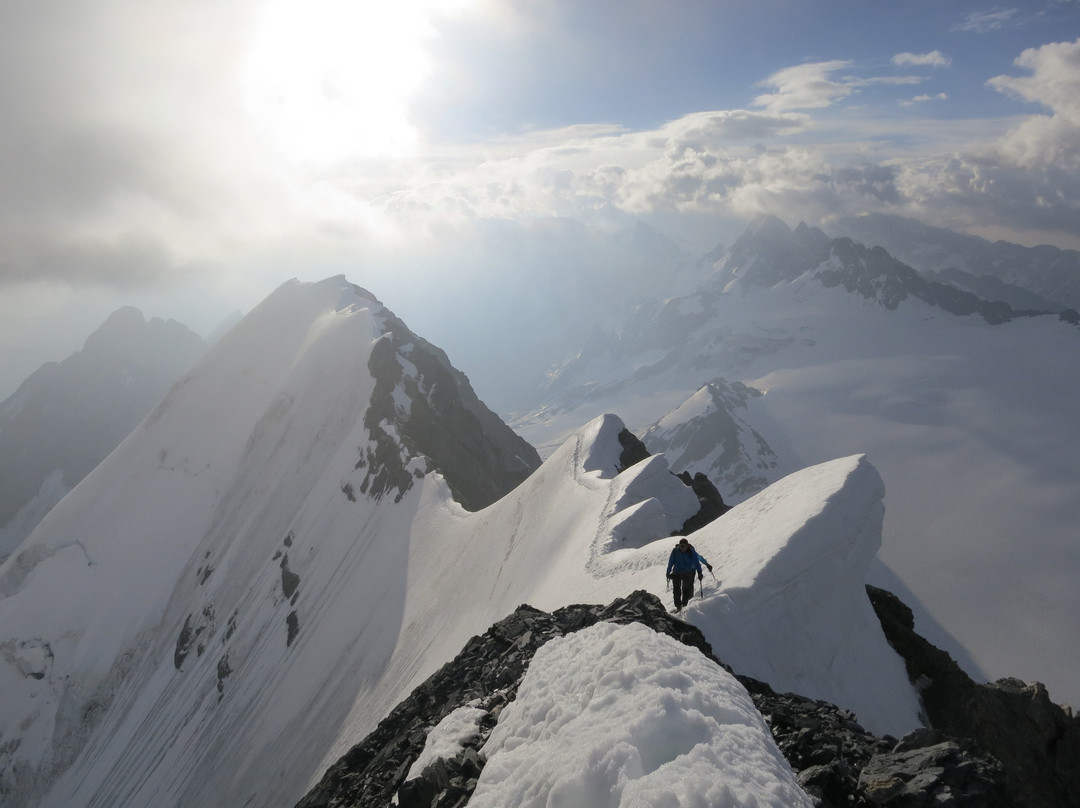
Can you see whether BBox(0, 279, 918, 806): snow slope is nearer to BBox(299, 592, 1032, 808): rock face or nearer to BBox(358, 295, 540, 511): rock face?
BBox(358, 295, 540, 511): rock face

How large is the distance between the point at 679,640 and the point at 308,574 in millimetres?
48440

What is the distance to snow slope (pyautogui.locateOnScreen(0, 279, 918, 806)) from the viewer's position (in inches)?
740

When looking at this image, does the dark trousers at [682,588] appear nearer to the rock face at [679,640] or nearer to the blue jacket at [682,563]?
the blue jacket at [682,563]

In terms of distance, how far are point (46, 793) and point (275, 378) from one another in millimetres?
51792

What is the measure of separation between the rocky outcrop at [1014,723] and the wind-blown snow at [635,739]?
9358mm

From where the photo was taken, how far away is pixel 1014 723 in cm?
1698

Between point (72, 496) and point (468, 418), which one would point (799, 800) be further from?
point (72, 496)

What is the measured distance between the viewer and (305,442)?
2874 inches

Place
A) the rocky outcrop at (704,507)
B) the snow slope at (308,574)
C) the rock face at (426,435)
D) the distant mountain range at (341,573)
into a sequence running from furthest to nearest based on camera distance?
1. the rock face at (426,435)
2. the rocky outcrop at (704,507)
3. the snow slope at (308,574)
4. the distant mountain range at (341,573)

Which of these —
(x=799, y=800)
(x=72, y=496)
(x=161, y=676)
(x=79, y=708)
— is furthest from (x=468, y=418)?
(x=799, y=800)

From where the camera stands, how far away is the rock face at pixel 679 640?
8.39m

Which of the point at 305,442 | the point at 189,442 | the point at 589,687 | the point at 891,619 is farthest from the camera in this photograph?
the point at 189,442

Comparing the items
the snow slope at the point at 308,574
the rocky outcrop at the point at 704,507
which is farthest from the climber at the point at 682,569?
the rocky outcrop at the point at 704,507

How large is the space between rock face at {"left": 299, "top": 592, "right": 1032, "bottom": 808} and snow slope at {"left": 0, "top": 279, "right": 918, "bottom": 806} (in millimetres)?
2935
